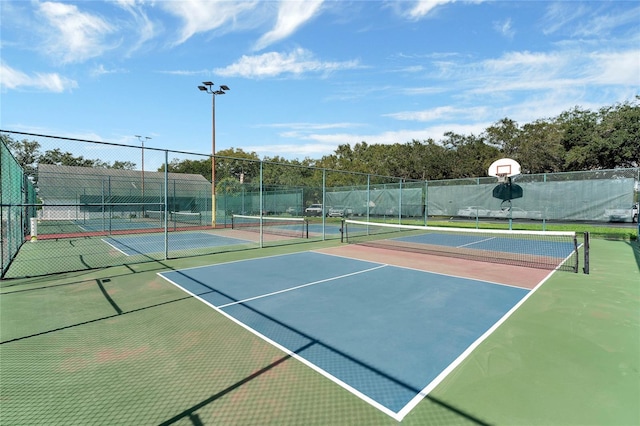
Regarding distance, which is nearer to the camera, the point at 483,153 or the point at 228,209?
the point at 228,209

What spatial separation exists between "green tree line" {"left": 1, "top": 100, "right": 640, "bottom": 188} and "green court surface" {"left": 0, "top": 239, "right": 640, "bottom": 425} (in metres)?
10.7

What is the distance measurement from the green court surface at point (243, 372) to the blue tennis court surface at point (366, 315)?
0.67ft

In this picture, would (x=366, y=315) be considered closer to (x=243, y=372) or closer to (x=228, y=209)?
(x=243, y=372)

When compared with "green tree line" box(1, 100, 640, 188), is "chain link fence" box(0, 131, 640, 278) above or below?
below

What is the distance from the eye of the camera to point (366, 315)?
487 centimetres

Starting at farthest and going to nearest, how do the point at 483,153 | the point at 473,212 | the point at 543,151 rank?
the point at 483,153 → the point at 543,151 → the point at 473,212

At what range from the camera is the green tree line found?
29.2 meters

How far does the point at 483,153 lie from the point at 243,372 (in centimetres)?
4780

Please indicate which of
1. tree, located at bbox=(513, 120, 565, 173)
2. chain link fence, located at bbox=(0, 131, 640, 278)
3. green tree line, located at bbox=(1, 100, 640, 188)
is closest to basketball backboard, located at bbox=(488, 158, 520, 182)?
chain link fence, located at bbox=(0, 131, 640, 278)

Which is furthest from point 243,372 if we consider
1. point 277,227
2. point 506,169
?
point 277,227

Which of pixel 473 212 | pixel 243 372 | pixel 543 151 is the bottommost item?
pixel 243 372

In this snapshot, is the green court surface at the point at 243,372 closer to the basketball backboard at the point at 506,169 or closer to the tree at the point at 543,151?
the basketball backboard at the point at 506,169

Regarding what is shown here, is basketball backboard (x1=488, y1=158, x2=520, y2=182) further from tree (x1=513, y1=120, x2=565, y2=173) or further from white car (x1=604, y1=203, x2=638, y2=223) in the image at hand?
tree (x1=513, y1=120, x2=565, y2=173)

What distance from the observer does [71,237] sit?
15.0 m
